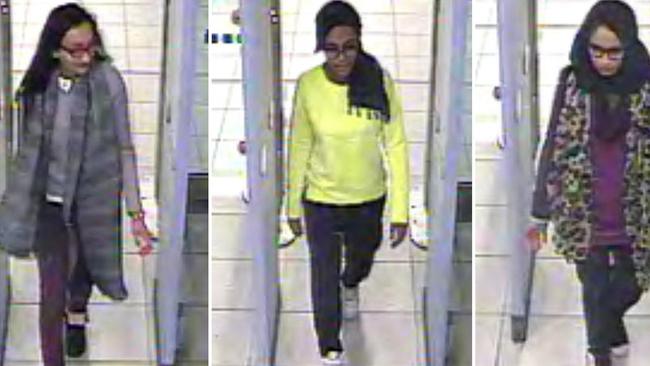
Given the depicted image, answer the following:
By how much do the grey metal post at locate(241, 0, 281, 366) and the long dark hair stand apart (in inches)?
16.8

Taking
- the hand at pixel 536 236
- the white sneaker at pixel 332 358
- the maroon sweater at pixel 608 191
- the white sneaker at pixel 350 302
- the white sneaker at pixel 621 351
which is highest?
the maroon sweater at pixel 608 191

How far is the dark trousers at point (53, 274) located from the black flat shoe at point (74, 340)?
0.34 feet

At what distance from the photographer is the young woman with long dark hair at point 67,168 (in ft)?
10.2

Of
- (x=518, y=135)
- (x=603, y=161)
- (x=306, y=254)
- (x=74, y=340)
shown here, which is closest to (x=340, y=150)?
(x=306, y=254)

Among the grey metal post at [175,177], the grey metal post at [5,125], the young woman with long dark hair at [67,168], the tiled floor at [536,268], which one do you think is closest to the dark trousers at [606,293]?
the tiled floor at [536,268]

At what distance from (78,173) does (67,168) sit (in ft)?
0.11

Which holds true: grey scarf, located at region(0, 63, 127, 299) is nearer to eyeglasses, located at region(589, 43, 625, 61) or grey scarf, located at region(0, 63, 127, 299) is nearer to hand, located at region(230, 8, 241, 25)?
hand, located at region(230, 8, 241, 25)

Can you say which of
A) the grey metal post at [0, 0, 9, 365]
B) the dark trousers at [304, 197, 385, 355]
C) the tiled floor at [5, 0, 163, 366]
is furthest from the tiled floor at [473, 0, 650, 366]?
the grey metal post at [0, 0, 9, 365]

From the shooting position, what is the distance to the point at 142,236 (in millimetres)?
3373

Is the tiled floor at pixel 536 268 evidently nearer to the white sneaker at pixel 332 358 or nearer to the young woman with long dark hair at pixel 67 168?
the white sneaker at pixel 332 358

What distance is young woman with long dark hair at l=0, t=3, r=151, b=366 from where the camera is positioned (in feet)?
10.2

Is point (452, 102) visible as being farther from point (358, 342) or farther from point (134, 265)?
point (134, 265)

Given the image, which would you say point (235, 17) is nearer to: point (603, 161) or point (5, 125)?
point (5, 125)

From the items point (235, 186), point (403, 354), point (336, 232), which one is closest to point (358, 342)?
point (403, 354)
